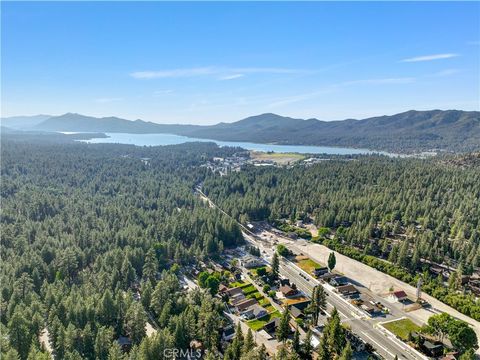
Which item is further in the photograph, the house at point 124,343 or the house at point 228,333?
the house at point 228,333

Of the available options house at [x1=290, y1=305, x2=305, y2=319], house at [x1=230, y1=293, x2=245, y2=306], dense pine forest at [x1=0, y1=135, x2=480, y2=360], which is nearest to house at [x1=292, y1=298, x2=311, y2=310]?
house at [x1=290, y1=305, x2=305, y2=319]

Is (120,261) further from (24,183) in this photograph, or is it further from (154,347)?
(24,183)

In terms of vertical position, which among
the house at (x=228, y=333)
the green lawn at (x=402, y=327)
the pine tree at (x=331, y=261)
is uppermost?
the pine tree at (x=331, y=261)

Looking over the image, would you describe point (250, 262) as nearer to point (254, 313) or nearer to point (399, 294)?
point (254, 313)

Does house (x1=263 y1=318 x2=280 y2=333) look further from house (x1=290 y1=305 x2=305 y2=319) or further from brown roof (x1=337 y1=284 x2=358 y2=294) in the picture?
brown roof (x1=337 y1=284 x2=358 y2=294)

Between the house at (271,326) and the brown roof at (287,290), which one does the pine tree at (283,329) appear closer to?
the house at (271,326)

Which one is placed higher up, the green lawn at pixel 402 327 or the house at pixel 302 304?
the house at pixel 302 304

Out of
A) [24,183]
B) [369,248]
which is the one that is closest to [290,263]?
[369,248]

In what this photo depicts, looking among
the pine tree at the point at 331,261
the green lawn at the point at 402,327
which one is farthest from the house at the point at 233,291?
the green lawn at the point at 402,327
